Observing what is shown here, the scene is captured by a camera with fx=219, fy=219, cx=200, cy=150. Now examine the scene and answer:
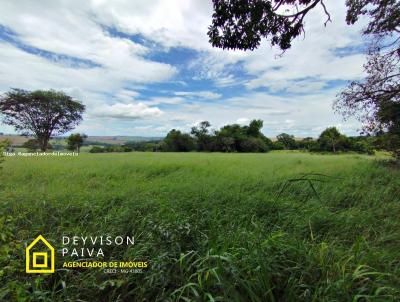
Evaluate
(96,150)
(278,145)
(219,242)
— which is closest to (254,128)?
(278,145)

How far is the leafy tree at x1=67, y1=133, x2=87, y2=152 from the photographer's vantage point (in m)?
35.1

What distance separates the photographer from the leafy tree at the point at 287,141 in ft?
168

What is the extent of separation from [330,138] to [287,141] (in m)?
19.5

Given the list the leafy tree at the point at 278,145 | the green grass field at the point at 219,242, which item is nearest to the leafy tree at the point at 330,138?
the leafy tree at the point at 278,145

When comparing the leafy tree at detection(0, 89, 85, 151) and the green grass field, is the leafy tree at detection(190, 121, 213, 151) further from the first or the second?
the green grass field

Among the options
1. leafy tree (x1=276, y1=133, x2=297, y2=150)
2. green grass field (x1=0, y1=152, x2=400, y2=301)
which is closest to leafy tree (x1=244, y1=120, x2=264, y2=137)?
leafy tree (x1=276, y1=133, x2=297, y2=150)

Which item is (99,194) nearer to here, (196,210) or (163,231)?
(196,210)

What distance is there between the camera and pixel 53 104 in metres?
26.4

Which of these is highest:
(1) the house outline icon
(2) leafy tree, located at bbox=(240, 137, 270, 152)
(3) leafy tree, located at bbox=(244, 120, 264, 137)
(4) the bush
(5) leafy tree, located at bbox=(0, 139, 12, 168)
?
(3) leafy tree, located at bbox=(244, 120, 264, 137)

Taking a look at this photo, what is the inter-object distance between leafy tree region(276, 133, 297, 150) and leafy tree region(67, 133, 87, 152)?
42380 millimetres

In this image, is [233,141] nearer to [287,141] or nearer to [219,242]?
[287,141]

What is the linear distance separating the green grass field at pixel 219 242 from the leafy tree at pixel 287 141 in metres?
48.1

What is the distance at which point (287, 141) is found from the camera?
53.7 meters

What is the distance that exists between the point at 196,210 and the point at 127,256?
174cm
